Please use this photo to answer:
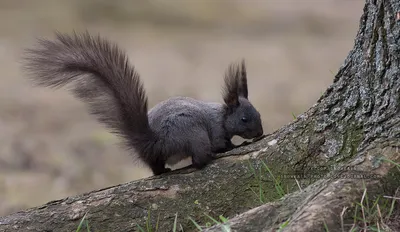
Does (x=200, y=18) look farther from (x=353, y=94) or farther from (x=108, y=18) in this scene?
(x=353, y=94)

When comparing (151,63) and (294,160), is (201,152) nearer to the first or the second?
(294,160)

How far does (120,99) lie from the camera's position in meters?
3.05

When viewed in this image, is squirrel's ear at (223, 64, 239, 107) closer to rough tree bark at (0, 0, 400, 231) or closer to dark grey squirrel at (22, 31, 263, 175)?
dark grey squirrel at (22, 31, 263, 175)

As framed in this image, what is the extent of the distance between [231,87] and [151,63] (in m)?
5.00

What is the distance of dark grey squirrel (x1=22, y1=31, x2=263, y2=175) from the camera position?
286 centimetres

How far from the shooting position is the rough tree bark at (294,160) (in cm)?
249

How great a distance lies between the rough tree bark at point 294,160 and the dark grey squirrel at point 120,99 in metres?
0.21

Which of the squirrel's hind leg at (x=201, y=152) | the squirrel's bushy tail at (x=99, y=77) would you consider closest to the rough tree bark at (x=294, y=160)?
Answer: the squirrel's hind leg at (x=201, y=152)

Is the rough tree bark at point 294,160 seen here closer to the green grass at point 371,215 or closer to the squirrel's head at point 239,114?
the green grass at point 371,215

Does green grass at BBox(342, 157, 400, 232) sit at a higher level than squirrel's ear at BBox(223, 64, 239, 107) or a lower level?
lower

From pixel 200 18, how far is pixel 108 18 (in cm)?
128

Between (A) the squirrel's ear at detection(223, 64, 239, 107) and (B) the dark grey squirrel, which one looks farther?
(A) the squirrel's ear at detection(223, 64, 239, 107)

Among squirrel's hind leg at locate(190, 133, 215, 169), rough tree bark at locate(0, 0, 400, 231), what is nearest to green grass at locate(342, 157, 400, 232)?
rough tree bark at locate(0, 0, 400, 231)

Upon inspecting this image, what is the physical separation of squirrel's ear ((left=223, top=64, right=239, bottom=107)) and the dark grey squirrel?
0.77ft
